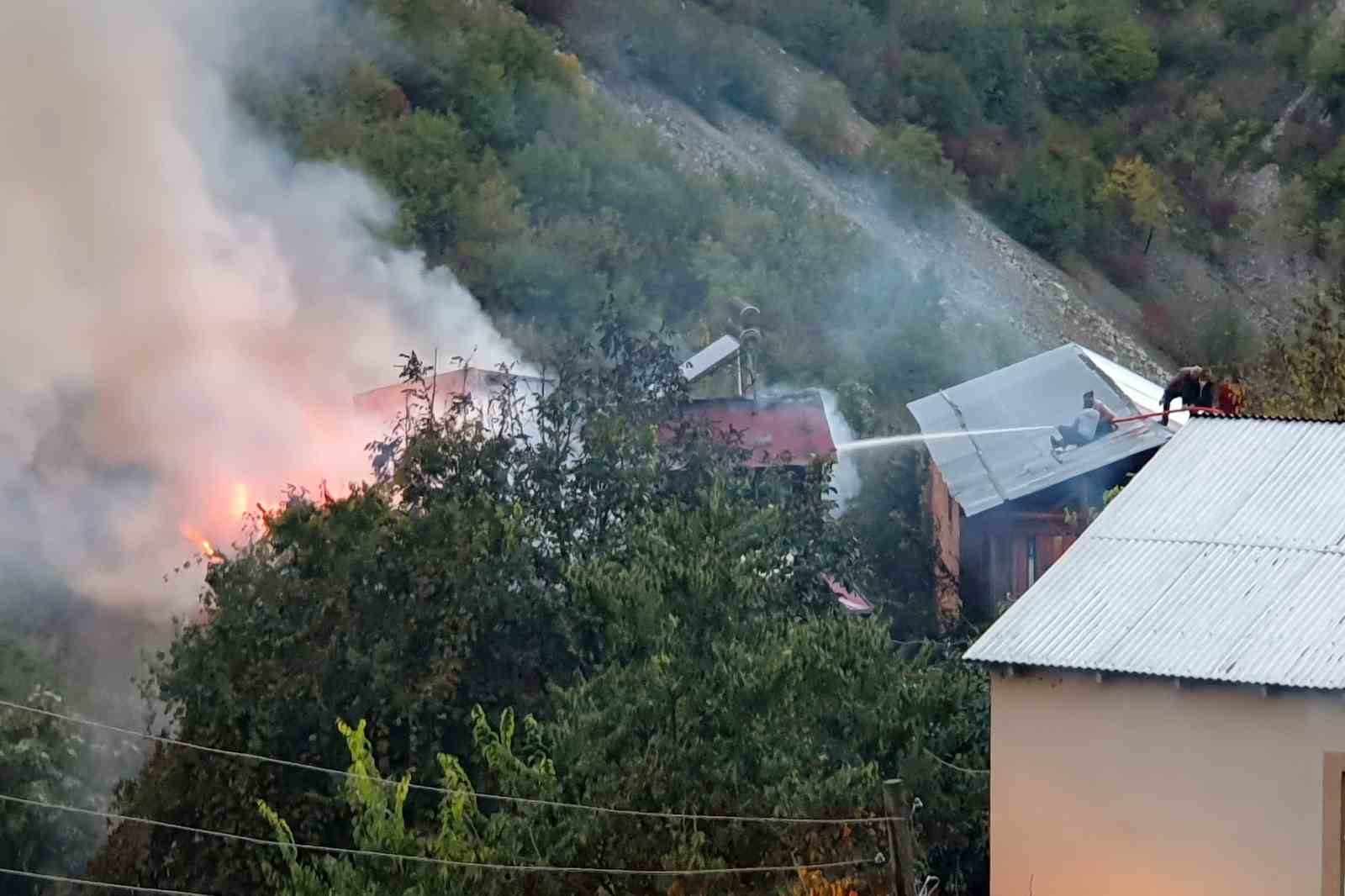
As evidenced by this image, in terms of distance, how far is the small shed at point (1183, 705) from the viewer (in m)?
10.8

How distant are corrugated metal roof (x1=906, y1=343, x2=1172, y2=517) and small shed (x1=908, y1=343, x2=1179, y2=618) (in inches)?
0.7

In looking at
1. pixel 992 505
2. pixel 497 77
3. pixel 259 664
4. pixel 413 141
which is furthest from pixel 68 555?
pixel 497 77

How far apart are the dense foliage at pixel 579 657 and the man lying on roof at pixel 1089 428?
7.41ft

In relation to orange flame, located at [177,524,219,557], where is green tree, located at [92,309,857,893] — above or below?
below

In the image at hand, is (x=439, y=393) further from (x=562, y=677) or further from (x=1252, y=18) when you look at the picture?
(x=1252, y=18)

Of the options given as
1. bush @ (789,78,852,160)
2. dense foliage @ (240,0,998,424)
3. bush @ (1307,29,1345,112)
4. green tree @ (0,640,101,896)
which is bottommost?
green tree @ (0,640,101,896)

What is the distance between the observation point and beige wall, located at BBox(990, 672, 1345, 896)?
10812mm

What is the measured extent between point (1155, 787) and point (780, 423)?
46.9ft

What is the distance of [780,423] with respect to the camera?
83.0 feet

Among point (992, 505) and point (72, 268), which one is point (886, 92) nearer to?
point (72, 268)

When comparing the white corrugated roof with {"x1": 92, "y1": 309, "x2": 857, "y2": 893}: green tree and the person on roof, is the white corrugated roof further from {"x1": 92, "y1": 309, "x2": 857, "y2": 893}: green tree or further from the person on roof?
{"x1": 92, "y1": 309, "x2": 857, "y2": 893}: green tree

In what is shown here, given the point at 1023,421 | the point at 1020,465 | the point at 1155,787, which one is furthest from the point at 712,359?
the point at 1155,787

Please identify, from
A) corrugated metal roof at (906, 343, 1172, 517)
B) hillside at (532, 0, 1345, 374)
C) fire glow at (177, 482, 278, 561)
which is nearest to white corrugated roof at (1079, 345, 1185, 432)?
corrugated metal roof at (906, 343, 1172, 517)

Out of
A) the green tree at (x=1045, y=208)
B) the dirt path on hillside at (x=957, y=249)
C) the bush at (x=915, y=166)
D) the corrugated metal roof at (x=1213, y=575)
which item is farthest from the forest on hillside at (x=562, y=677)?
the green tree at (x=1045, y=208)
